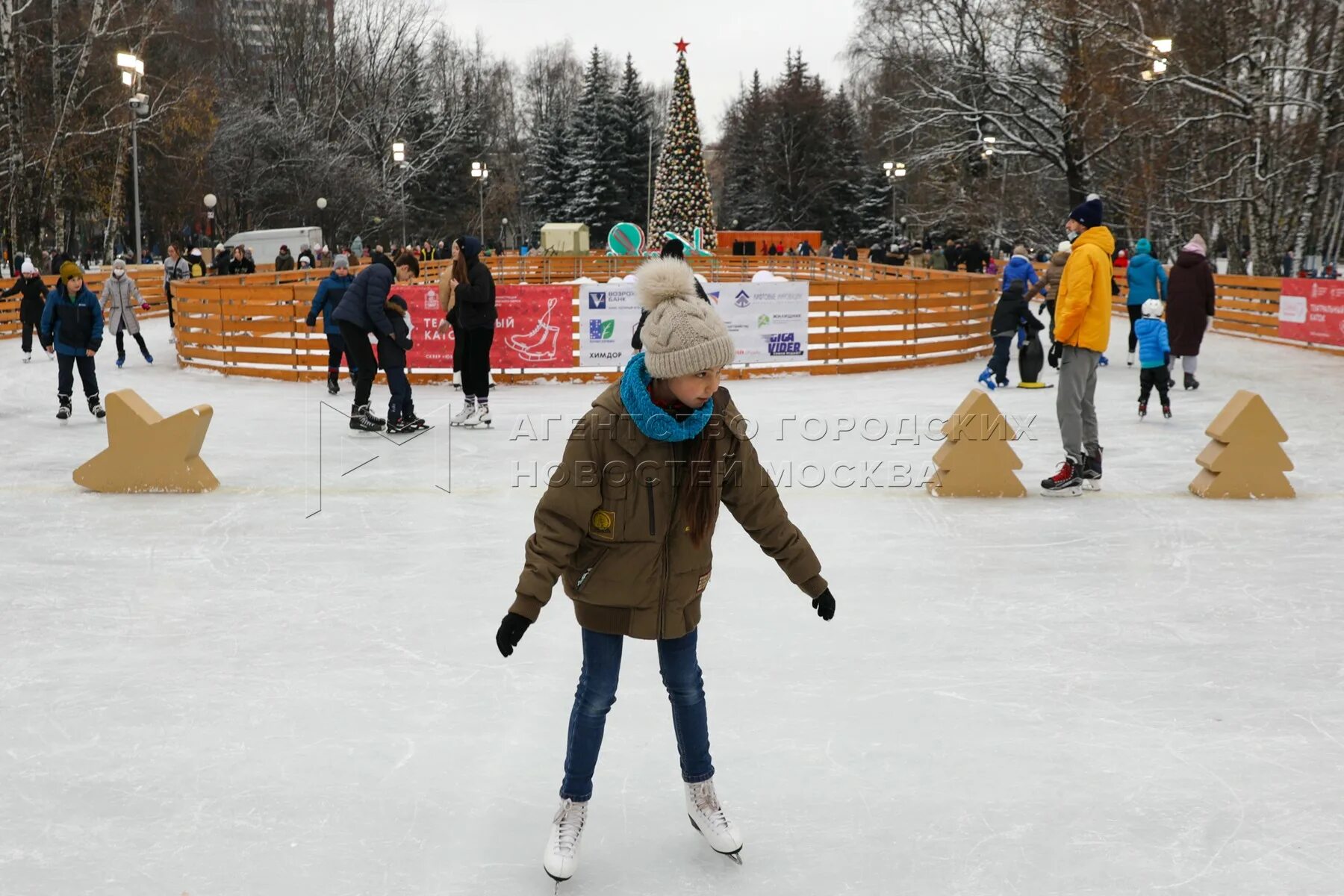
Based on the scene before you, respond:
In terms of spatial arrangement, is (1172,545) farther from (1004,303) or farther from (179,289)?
(179,289)

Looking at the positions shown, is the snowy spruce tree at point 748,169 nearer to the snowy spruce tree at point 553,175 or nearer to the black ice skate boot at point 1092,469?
the snowy spruce tree at point 553,175

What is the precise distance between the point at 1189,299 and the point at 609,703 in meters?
9.83

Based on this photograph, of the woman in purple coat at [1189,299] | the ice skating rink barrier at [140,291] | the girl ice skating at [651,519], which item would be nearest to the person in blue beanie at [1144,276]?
the woman in purple coat at [1189,299]

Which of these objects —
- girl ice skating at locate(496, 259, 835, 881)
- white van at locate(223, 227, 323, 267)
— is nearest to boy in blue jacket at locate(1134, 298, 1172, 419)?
girl ice skating at locate(496, 259, 835, 881)

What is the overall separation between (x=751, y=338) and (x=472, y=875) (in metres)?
11.9

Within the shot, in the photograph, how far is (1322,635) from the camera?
499cm

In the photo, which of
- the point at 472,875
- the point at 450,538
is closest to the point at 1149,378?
the point at 450,538

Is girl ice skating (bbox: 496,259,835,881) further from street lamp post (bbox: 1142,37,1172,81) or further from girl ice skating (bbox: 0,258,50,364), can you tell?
street lamp post (bbox: 1142,37,1172,81)

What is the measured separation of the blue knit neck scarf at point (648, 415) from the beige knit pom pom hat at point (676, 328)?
0.03m

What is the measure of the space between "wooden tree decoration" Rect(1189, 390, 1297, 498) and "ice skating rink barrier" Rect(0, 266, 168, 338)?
1881cm

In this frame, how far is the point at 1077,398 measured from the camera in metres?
7.35

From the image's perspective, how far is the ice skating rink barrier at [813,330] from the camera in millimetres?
14562

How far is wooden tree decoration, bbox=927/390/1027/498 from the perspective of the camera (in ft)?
25.1

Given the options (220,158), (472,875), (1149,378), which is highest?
(220,158)
